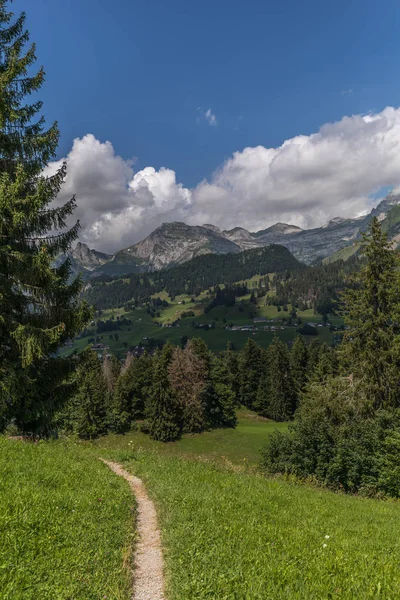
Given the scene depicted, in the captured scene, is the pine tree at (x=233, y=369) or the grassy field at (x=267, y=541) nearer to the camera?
the grassy field at (x=267, y=541)

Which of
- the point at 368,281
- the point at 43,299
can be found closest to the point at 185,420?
the point at 368,281

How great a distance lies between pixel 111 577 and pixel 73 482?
16.1 ft

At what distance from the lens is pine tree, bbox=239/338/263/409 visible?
9262 centimetres

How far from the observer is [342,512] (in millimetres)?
11164

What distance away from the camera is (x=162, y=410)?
63688mm

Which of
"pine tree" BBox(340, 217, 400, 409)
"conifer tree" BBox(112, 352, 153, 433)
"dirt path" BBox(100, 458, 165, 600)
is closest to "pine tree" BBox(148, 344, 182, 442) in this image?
"conifer tree" BBox(112, 352, 153, 433)

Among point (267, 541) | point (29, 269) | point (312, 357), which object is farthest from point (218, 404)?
point (267, 541)

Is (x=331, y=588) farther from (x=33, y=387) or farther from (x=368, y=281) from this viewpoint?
(x=368, y=281)

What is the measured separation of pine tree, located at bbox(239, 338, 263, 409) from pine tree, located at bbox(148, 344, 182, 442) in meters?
32.5

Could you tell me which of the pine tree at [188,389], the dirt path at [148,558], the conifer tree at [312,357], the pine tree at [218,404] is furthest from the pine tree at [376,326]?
the conifer tree at [312,357]

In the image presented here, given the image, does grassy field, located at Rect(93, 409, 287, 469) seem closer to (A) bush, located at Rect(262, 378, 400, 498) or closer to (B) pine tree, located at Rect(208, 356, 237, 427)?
(B) pine tree, located at Rect(208, 356, 237, 427)

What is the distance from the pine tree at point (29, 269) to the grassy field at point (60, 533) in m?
4.62

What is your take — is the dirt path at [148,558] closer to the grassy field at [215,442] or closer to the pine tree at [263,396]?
the grassy field at [215,442]

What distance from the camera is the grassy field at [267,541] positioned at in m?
5.30
